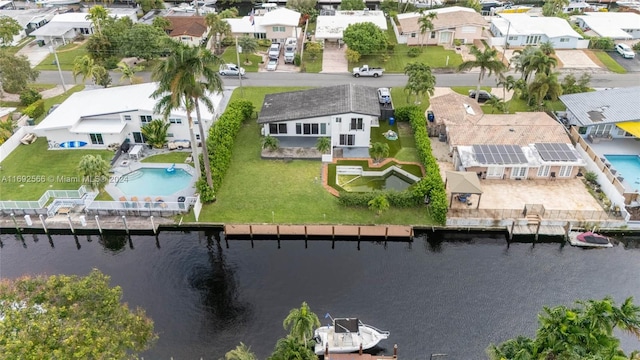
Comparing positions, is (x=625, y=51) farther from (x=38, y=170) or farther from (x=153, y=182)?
(x=38, y=170)

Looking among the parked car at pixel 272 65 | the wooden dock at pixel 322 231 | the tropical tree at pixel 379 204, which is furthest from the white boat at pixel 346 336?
the parked car at pixel 272 65

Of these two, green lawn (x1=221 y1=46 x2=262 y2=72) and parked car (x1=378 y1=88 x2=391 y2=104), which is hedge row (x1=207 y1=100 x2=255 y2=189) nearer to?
green lawn (x1=221 y1=46 x2=262 y2=72)

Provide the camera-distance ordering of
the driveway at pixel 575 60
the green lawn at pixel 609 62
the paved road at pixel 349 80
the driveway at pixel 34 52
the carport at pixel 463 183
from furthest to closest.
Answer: the driveway at pixel 34 52 → the driveway at pixel 575 60 → the green lawn at pixel 609 62 → the paved road at pixel 349 80 → the carport at pixel 463 183

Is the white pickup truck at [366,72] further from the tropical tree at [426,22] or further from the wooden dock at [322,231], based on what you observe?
the wooden dock at [322,231]

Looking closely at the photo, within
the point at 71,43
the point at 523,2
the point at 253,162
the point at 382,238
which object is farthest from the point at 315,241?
the point at 523,2

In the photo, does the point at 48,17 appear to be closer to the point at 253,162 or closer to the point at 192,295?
the point at 253,162

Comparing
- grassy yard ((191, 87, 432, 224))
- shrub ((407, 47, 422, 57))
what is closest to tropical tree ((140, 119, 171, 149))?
grassy yard ((191, 87, 432, 224))
